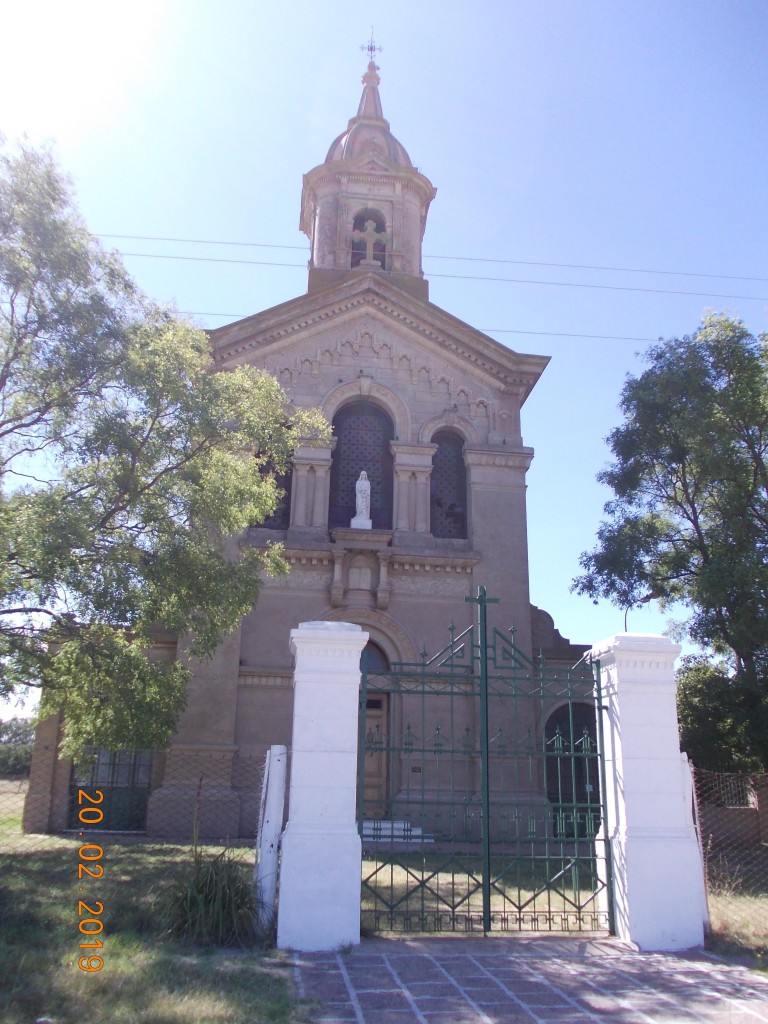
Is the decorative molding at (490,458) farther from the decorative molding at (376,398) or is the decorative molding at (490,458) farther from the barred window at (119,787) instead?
the barred window at (119,787)

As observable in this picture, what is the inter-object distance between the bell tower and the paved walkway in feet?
58.0

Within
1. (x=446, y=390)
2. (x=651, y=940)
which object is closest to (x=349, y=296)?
(x=446, y=390)

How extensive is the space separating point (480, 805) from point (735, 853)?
772cm

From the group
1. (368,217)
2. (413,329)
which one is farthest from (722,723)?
(368,217)

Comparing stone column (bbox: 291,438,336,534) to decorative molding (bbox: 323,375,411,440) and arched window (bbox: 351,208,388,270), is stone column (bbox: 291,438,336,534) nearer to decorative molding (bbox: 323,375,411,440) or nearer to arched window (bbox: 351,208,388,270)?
decorative molding (bbox: 323,375,411,440)

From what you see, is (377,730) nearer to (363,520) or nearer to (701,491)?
(363,520)

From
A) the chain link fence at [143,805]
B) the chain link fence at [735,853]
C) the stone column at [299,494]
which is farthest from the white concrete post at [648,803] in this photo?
the stone column at [299,494]

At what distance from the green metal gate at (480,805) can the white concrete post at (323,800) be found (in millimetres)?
260

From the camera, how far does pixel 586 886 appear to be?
11359 millimetres

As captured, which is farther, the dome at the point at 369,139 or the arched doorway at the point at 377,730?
the dome at the point at 369,139

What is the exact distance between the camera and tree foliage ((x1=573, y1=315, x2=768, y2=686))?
16.0 meters

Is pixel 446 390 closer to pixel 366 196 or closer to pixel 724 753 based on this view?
pixel 366 196

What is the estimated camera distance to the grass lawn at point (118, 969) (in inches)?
219

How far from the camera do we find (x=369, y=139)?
25.5 metres
